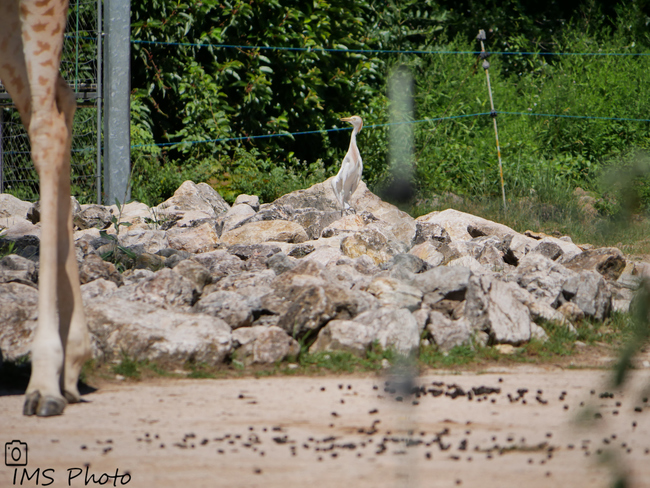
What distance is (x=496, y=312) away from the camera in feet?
13.9

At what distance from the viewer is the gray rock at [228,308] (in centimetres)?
402

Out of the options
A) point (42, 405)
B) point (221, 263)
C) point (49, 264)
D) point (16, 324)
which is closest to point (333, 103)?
point (221, 263)

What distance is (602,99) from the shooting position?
39.2ft

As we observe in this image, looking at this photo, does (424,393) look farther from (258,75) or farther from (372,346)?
(258,75)

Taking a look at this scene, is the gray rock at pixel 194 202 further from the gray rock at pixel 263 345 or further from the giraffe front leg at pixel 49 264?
the giraffe front leg at pixel 49 264

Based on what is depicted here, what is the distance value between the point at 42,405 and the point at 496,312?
261 cm

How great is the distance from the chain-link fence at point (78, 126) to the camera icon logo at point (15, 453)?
6568mm

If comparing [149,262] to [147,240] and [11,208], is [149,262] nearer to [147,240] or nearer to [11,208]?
[147,240]

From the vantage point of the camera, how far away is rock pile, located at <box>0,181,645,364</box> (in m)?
3.73

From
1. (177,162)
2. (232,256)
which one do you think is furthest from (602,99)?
(232,256)

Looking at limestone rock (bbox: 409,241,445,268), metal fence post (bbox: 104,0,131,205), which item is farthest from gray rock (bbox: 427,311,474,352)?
metal fence post (bbox: 104,0,131,205)

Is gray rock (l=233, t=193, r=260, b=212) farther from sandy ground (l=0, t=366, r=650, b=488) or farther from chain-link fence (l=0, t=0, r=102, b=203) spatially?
sandy ground (l=0, t=366, r=650, b=488)

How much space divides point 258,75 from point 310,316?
7845 mm

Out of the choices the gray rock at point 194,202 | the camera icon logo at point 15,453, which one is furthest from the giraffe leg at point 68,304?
the gray rock at point 194,202
